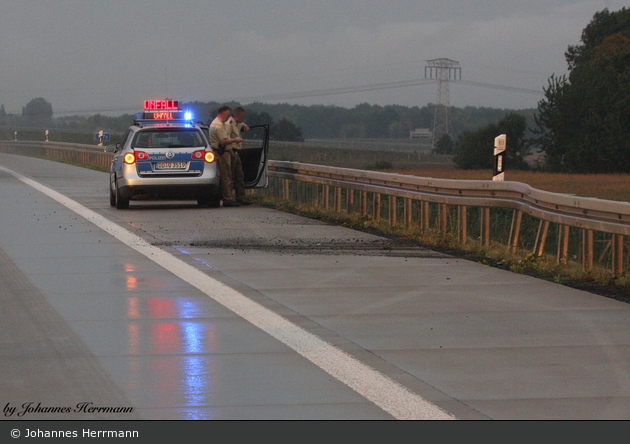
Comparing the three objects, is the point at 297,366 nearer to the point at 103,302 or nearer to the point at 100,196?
the point at 103,302

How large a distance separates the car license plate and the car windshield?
365mm

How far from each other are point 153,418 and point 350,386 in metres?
1.25

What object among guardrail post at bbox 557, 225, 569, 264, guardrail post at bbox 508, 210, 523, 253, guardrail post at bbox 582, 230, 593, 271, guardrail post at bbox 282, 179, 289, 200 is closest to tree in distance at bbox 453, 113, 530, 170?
guardrail post at bbox 282, 179, 289, 200

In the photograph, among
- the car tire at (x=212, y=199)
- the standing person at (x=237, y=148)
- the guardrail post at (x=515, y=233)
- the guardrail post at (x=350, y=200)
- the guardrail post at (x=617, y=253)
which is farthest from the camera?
the standing person at (x=237, y=148)

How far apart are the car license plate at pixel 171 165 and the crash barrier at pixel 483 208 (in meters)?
2.21

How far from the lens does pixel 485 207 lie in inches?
554

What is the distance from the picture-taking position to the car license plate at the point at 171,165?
64.8 ft

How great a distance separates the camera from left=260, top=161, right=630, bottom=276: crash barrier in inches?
442

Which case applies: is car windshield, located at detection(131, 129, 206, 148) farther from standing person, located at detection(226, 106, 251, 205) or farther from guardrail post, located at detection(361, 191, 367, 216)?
guardrail post, located at detection(361, 191, 367, 216)

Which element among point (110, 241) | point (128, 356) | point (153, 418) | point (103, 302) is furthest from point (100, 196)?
point (153, 418)

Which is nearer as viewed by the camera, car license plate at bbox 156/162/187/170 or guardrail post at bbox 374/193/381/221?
guardrail post at bbox 374/193/381/221

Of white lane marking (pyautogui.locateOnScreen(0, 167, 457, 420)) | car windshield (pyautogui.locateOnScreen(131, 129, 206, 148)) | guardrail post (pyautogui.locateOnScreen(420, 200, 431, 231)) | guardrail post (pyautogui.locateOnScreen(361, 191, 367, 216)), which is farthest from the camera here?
car windshield (pyautogui.locateOnScreen(131, 129, 206, 148))

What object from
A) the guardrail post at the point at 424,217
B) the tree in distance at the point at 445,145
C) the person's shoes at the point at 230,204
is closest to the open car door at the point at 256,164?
the person's shoes at the point at 230,204

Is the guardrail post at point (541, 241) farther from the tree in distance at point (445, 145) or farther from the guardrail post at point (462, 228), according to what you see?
the tree in distance at point (445, 145)
